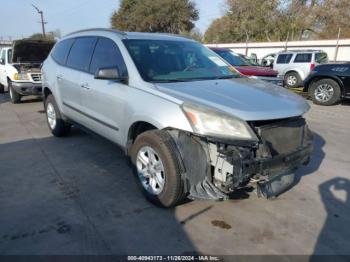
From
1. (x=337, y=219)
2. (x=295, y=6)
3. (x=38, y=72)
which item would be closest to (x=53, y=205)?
(x=337, y=219)

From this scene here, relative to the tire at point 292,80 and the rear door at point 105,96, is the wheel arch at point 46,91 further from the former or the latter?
the tire at point 292,80

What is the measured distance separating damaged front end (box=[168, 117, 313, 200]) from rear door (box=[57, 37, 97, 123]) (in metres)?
2.20

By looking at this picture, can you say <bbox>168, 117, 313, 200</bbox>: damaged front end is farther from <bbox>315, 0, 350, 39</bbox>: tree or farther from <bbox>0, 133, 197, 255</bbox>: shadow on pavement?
<bbox>315, 0, 350, 39</bbox>: tree

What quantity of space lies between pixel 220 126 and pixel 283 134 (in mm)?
721

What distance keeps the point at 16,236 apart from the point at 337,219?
3.12m

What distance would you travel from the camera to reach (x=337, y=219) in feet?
11.5

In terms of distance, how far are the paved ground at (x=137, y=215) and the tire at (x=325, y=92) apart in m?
5.84

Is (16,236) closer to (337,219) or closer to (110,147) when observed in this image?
(110,147)

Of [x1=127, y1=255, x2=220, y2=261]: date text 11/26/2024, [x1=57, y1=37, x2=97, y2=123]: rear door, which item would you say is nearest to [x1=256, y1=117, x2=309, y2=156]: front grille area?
[x1=127, y1=255, x2=220, y2=261]: date text 11/26/2024

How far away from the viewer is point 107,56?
444 centimetres

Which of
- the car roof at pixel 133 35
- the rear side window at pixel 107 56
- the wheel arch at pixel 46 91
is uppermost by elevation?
the car roof at pixel 133 35

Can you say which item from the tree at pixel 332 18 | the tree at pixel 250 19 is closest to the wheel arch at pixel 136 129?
the tree at pixel 332 18

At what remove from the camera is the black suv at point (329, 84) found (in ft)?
33.2

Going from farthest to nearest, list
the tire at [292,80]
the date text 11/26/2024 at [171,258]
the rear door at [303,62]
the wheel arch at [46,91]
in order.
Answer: the tire at [292,80], the rear door at [303,62], the wheel arch at [46,91], the date text 11/26/2024 at [171,258]
